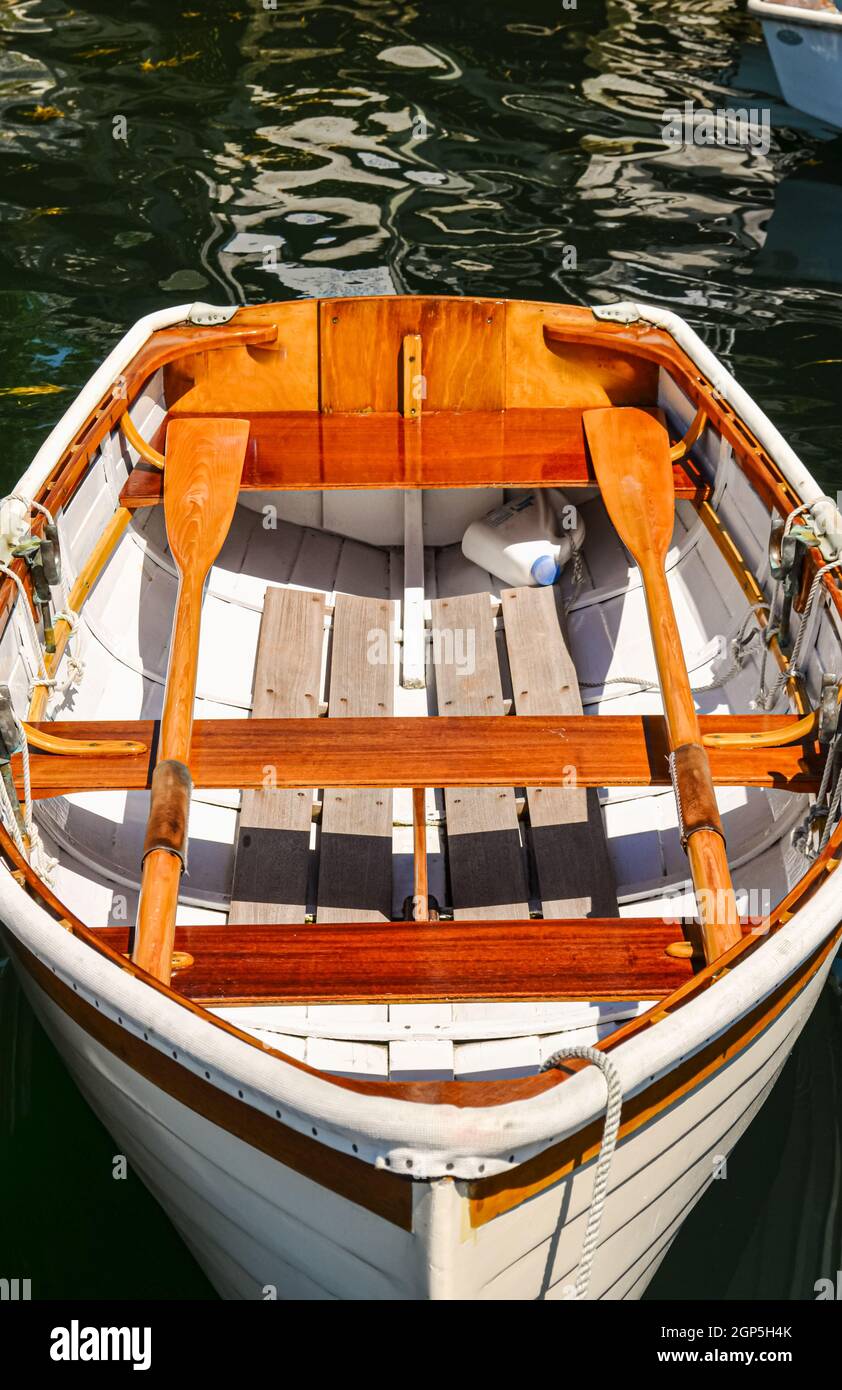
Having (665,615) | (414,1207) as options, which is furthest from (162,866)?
A: (665,615)

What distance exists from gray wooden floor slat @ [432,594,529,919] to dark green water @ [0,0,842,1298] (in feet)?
3.66

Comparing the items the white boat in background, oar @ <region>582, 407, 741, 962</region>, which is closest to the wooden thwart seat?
oar @ <region>582, 407, 741, 962</region>

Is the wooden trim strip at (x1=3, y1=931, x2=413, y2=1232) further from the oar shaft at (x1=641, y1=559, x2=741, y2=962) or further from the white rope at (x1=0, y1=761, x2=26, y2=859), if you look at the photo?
the oar shaft at (x1=641, y1=559, x2=741, y2=962)

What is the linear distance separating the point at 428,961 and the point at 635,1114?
0.69 meters

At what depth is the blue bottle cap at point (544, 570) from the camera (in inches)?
203

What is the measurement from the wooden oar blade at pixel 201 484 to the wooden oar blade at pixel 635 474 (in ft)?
4.35

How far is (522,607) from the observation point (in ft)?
16.6

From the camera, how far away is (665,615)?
4145mm

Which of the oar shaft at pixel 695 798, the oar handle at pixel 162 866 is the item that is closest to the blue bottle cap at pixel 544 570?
the oar shaft at pixel 695 798

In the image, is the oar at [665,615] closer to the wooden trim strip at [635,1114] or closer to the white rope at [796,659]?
the wooden trim strip at [635,1114]

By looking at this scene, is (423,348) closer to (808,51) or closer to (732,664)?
(732,664)
